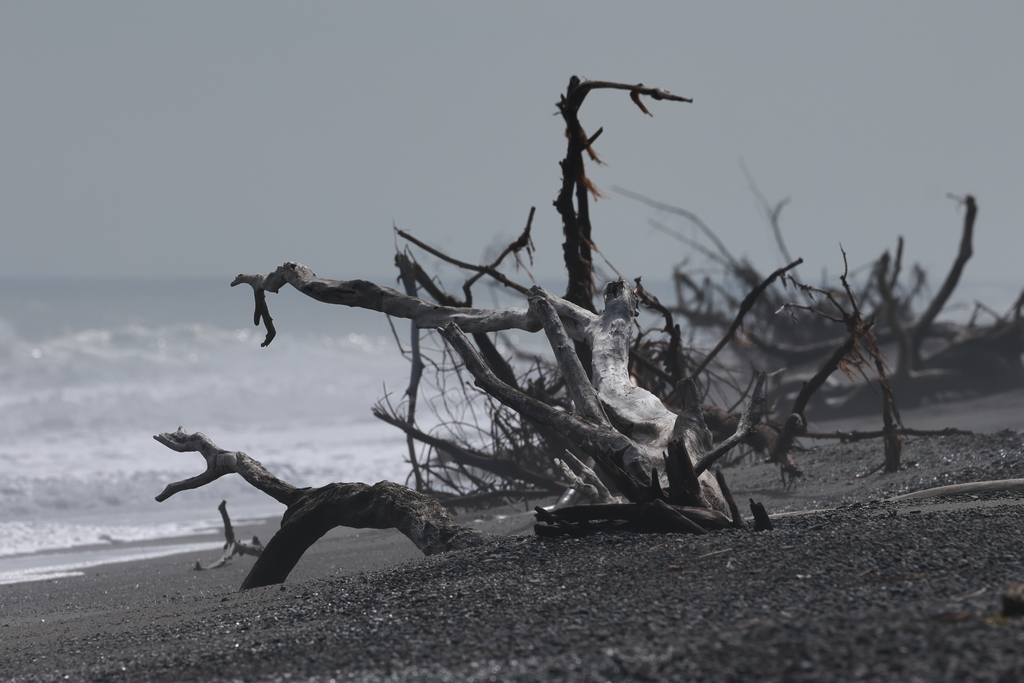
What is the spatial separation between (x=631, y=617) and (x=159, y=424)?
56.8 feet

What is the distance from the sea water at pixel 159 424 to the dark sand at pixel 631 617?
4.51 metres

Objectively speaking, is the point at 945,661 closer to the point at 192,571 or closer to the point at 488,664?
the point at 488,664

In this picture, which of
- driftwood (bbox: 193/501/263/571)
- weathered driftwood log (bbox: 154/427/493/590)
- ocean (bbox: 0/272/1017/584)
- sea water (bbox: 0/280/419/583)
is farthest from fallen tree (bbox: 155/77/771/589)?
sea water (bbox: 0/280/419/583)

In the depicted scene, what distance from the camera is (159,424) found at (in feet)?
58.9

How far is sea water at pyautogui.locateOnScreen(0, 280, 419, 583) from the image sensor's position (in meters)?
9.36

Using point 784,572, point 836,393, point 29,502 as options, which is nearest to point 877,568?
point 784,572

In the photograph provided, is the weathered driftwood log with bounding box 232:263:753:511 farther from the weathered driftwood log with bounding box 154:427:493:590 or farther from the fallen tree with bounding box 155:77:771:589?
the weathered driftwood log with bounding box 154:427:493:590

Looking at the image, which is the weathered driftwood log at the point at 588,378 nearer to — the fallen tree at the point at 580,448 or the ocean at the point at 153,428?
the fallen tree at the point at 580,448

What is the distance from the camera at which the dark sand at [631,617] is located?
76.7 inches

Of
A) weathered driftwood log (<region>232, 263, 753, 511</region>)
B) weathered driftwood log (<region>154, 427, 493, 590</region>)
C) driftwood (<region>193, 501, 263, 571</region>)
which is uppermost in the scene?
weathered driftwood log (<region>232, 263, 753, 511</region>)

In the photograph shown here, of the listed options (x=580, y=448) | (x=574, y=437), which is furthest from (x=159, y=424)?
(x=574, y=437)

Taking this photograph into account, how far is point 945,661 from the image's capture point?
178 cm

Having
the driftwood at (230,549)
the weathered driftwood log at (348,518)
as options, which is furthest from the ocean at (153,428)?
the weathered driftwood log at (348,518)

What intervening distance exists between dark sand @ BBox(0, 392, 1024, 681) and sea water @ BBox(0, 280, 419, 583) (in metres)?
4.51
